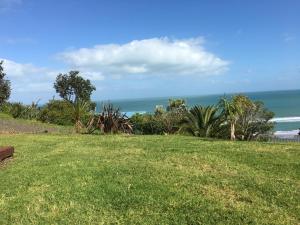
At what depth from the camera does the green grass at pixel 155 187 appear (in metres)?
6.05

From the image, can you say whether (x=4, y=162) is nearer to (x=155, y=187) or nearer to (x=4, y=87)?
(x=155, y=187)

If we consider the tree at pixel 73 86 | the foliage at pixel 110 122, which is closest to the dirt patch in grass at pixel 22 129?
the foliage at pixel 110 122

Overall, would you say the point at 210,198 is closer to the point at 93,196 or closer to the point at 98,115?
the point at 93,196

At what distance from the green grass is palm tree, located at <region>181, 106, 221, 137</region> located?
7.65 metres

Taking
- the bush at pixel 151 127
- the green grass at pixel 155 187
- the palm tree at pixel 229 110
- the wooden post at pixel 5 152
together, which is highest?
the palm tree at pixel 229 110

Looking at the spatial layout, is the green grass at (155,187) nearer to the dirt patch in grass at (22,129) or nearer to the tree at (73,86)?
the dirt patch in grass at (22,129)

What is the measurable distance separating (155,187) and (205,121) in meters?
11.8

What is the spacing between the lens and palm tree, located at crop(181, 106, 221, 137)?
18.8 m

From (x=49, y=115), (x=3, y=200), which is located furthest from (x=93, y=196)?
(x=49, y=115)

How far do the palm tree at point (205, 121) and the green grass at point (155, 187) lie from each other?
765 centimetres

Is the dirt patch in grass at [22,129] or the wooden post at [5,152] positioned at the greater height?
the dirt patch in grass at [22,129]

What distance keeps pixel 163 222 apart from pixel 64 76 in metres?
54.0

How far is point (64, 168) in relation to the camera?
29.5 ft

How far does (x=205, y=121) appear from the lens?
1884 cm
